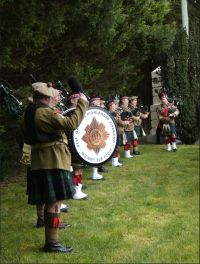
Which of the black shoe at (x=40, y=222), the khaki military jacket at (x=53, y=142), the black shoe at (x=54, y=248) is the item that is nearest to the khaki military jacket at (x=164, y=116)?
the black shoe at (x=40, y=222)

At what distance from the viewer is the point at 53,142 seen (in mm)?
5605

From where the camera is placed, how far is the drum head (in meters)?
6.54

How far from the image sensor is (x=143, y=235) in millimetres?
6242

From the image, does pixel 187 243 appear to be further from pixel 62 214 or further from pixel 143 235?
pixel 62 214

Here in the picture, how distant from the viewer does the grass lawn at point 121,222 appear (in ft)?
18.3

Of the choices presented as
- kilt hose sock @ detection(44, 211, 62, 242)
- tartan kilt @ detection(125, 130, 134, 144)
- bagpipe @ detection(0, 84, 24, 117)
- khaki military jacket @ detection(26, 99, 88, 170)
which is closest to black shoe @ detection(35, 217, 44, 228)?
kilt hose sock @ detection(44, 211, 62, 242)

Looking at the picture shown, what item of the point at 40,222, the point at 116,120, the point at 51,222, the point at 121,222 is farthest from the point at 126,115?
the point at 51,222

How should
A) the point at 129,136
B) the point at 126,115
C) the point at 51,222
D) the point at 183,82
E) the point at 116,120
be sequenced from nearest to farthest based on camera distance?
the point at 51,222, the point at 116,120, the point at 126,115, the point at 129,136, the point at 183,82

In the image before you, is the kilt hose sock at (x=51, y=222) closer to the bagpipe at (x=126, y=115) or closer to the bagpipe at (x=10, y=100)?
the bagpipe at (x=10, y=100)

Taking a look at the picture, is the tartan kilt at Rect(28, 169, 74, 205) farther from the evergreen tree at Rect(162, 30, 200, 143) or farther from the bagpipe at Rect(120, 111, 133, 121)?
the evergreen tree at Rect(162, 30, 200, 143)

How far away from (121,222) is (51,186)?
1582mm

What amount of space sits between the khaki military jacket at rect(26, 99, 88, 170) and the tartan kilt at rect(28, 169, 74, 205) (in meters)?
0.08

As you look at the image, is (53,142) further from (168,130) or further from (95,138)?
(168,130)

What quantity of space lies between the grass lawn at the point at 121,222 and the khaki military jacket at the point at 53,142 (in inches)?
38.3
